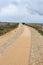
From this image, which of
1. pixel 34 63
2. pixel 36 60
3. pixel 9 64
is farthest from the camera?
pixel 36 60

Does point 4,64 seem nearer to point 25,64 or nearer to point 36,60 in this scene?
point 25,64

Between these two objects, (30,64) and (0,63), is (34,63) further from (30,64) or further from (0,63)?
(0,63)

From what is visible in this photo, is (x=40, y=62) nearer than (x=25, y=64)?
No

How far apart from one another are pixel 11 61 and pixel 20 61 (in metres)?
0.58

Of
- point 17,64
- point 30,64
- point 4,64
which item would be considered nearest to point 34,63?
point 30,64

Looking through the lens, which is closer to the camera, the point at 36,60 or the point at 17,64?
the point at 17,64

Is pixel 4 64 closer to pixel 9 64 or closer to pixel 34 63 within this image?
pixel 9 64

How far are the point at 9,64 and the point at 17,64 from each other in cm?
49

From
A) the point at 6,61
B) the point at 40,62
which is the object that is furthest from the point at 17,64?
the point at 40,62

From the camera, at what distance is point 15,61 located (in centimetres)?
1098

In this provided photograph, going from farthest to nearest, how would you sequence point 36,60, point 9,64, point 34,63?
point 36,60 < point 34,63 < point 9,64

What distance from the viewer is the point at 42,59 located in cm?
1190

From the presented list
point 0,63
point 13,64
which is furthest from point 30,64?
point 0,63

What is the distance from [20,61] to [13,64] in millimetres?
945
